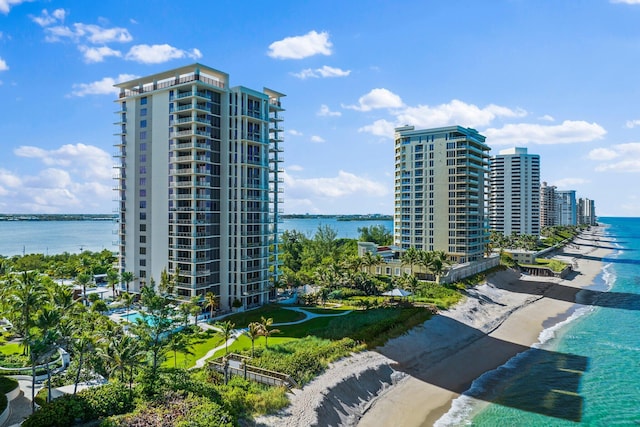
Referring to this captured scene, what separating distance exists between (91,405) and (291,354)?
782 inches

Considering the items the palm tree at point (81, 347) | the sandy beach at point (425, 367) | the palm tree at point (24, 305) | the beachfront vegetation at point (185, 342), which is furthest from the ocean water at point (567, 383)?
the palm tree at point (24, 305)

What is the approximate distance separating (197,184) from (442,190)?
58.2 meters

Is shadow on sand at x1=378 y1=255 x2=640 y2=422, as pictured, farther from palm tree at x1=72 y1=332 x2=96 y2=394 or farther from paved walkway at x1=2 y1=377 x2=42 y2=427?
paved walkway at x1=2 y1=377 x2=42 y2=427

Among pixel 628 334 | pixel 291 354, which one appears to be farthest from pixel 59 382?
pixel 628 334

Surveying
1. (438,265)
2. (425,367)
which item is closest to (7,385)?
(425,367)

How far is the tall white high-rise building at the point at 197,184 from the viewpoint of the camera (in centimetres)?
6844

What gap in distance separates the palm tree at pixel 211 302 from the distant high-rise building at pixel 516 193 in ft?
468

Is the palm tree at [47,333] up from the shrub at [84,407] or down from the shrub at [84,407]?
up

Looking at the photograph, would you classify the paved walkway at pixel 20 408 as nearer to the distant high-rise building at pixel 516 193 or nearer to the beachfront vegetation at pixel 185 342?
the beachfront vegetation at pixel 185 342

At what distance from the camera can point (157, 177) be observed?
236 feet

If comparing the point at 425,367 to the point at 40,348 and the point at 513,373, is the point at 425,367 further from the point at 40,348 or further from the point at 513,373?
the point at 40,348

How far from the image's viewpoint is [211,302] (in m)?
61.6

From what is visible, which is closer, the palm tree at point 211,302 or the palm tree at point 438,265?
the palm tree at point 211,302

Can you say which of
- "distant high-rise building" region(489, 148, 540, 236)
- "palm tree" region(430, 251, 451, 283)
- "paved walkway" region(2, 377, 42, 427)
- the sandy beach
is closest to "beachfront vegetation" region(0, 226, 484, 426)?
"paved walkway" region(2, 377, 42, 427)
